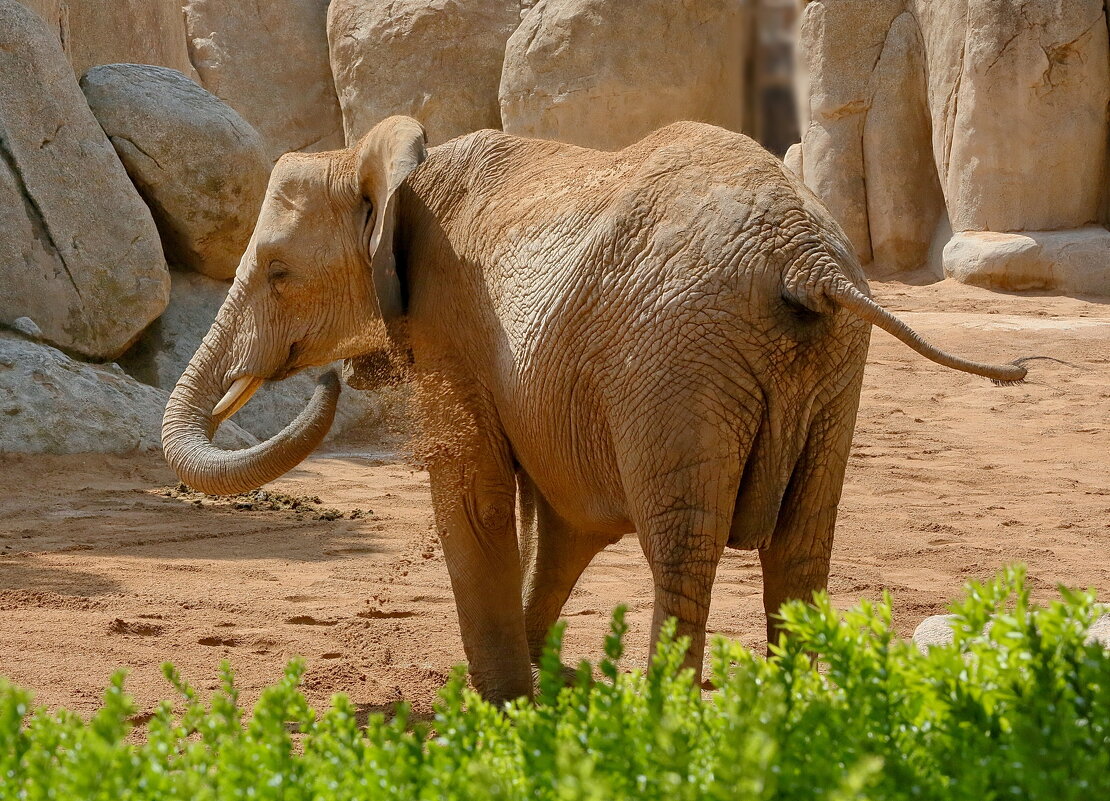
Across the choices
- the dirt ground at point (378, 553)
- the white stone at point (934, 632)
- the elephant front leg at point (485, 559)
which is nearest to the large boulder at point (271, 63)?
the dirt ground at point (378, 553)

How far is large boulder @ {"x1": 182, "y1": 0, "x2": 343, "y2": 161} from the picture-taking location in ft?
64.0

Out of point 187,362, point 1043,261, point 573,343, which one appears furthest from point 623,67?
point 573,343

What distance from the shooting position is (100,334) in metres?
9.59

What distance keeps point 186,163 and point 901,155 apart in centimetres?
837

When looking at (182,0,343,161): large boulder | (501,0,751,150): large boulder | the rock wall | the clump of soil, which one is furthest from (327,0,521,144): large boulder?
the clump of soil

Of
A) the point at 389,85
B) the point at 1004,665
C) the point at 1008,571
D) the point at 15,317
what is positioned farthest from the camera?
the point at 389,85

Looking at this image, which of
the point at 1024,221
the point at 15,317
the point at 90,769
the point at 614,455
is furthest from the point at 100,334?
the point at 1024,221

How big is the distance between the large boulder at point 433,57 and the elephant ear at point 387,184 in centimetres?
1374

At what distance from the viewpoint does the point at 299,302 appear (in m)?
4.81

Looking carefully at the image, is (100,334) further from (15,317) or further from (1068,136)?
(1068,136)

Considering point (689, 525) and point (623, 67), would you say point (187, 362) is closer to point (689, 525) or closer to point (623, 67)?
point (689, 525)

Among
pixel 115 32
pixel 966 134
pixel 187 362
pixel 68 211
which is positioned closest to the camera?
pixel 68 211

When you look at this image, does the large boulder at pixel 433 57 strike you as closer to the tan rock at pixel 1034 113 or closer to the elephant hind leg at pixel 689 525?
the tan rock at pixel 1034 113

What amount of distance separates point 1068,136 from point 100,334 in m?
9.38
